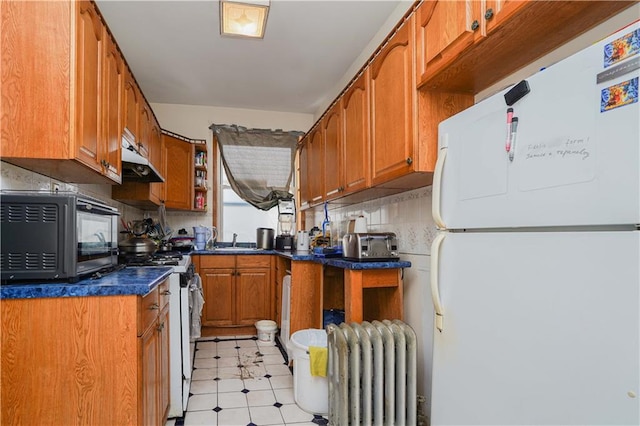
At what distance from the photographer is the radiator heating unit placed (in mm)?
1809

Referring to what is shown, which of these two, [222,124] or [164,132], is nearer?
[164,132]

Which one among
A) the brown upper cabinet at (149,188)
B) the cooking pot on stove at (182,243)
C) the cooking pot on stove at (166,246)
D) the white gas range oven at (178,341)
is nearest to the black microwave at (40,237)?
the white gas range oven at (178,341)

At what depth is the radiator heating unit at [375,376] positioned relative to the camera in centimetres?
181

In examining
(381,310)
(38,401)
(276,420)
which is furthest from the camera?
(381,310)

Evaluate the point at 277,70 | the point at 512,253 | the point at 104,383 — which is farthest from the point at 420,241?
the point at 277,70

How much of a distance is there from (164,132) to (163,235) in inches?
44.5

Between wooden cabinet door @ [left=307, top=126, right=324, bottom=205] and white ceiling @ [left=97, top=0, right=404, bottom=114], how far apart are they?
633 mm

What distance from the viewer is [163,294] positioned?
6.12 ft

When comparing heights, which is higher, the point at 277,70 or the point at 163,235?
the point at 277,70

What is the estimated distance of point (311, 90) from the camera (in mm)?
4094

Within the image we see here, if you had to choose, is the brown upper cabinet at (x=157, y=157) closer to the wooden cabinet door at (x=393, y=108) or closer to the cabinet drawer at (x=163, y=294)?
the cabinet drawer at (x=163, y=294)

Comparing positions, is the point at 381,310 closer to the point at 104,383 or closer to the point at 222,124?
the point at 104,383

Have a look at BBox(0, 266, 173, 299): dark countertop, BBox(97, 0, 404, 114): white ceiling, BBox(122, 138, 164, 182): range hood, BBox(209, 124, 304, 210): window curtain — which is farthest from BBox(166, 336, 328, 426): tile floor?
BBox(97, 0, 404, 114): white ceiling

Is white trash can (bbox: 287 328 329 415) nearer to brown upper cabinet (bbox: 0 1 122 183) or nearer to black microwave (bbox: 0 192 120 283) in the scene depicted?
black microwave (bbox: 0 192 120 283)
